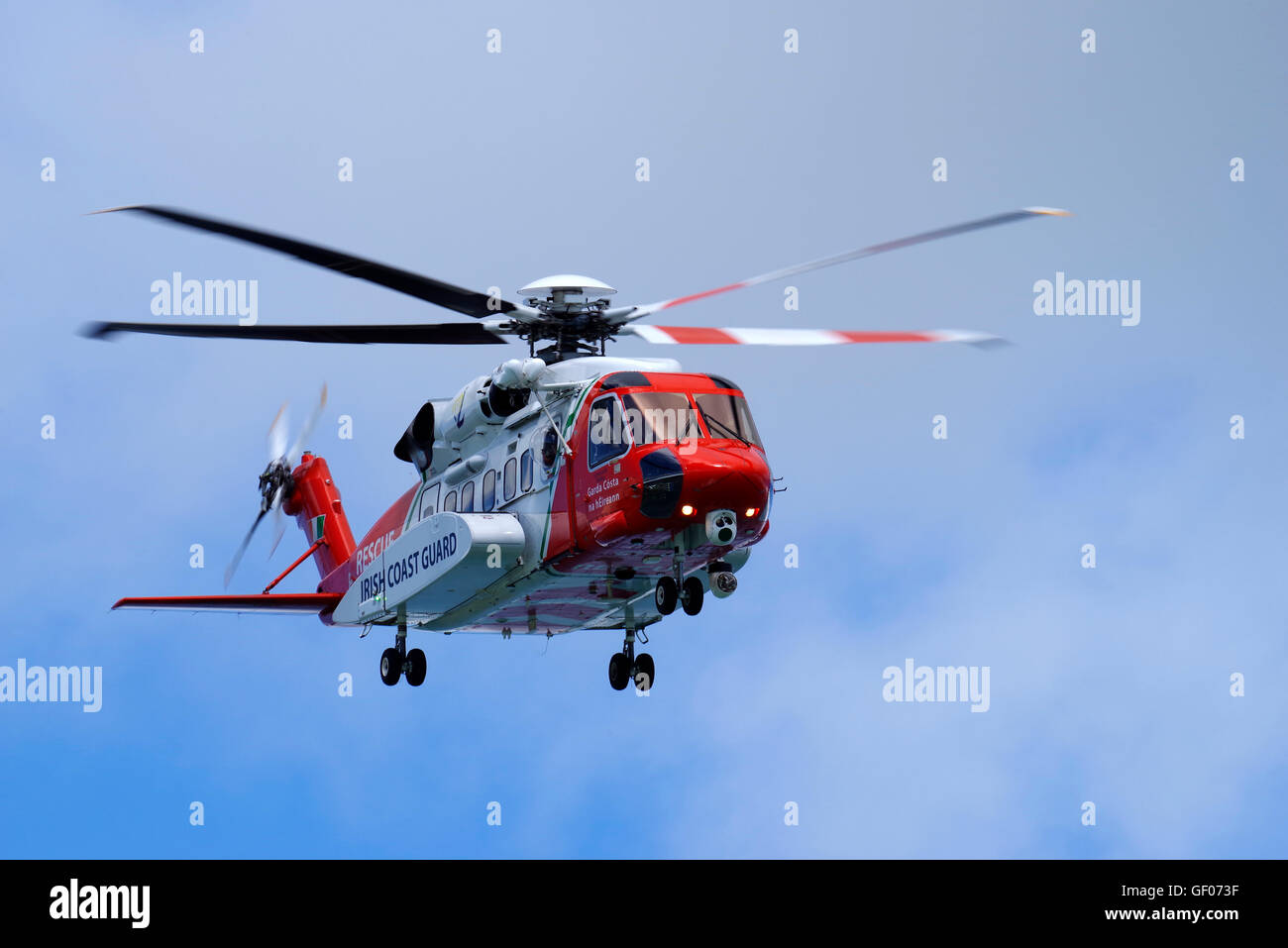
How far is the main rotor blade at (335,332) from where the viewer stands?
28.2 metres

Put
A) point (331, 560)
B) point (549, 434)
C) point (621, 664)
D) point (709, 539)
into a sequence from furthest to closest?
point (331, 560), point (621, 664), point (549, 434), point (709, 539)

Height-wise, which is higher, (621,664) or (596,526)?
(596,526)

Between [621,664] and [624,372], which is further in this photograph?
[621,664]

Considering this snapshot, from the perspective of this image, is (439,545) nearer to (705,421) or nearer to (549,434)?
(549,434)

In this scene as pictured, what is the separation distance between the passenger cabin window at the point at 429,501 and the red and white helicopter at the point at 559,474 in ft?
0.16

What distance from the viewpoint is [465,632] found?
109 feet

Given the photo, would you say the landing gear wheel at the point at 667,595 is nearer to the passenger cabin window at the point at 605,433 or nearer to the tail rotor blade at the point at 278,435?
the passenger cabin window at the point at 605,433

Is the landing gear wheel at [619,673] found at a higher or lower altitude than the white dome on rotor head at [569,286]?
lower

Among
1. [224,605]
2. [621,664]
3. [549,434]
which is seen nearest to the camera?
[549,434]

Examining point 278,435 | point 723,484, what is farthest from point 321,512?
point 723,484

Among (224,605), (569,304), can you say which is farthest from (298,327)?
(224,605)

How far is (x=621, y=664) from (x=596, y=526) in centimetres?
462

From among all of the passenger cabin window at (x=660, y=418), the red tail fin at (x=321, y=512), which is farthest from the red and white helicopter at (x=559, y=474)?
the red tail fin at (x=321, y=512)
